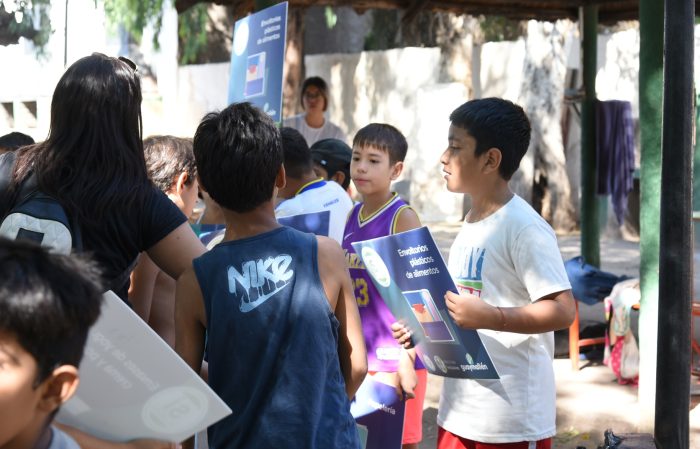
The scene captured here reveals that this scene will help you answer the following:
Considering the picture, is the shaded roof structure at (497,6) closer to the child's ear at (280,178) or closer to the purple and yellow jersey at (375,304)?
the purple and yellow jersey at (375,304)

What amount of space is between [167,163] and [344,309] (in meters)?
0.94

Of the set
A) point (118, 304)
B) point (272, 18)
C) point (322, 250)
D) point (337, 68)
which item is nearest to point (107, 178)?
point (322, 250)

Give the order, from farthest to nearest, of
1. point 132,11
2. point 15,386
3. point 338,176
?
1. point 132,11
2. point 338,176
3. point 15,386

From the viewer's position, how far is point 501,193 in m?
2.91

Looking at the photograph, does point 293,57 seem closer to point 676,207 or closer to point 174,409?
point 676,207

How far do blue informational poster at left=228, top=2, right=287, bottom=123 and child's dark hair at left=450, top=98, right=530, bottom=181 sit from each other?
6.77ft

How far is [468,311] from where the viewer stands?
2598mm

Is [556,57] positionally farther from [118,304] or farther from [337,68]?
[118,304]

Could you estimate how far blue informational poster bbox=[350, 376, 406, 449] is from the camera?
3.42m

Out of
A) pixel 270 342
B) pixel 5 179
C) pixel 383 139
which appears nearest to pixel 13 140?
pixel 383 139

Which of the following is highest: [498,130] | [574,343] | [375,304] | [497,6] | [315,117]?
[497,6]

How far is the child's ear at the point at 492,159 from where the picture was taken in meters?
2.94

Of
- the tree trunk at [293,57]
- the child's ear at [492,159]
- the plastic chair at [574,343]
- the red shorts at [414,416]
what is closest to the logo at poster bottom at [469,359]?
the child's ear at [492,159]

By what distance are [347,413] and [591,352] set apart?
4.98 m
